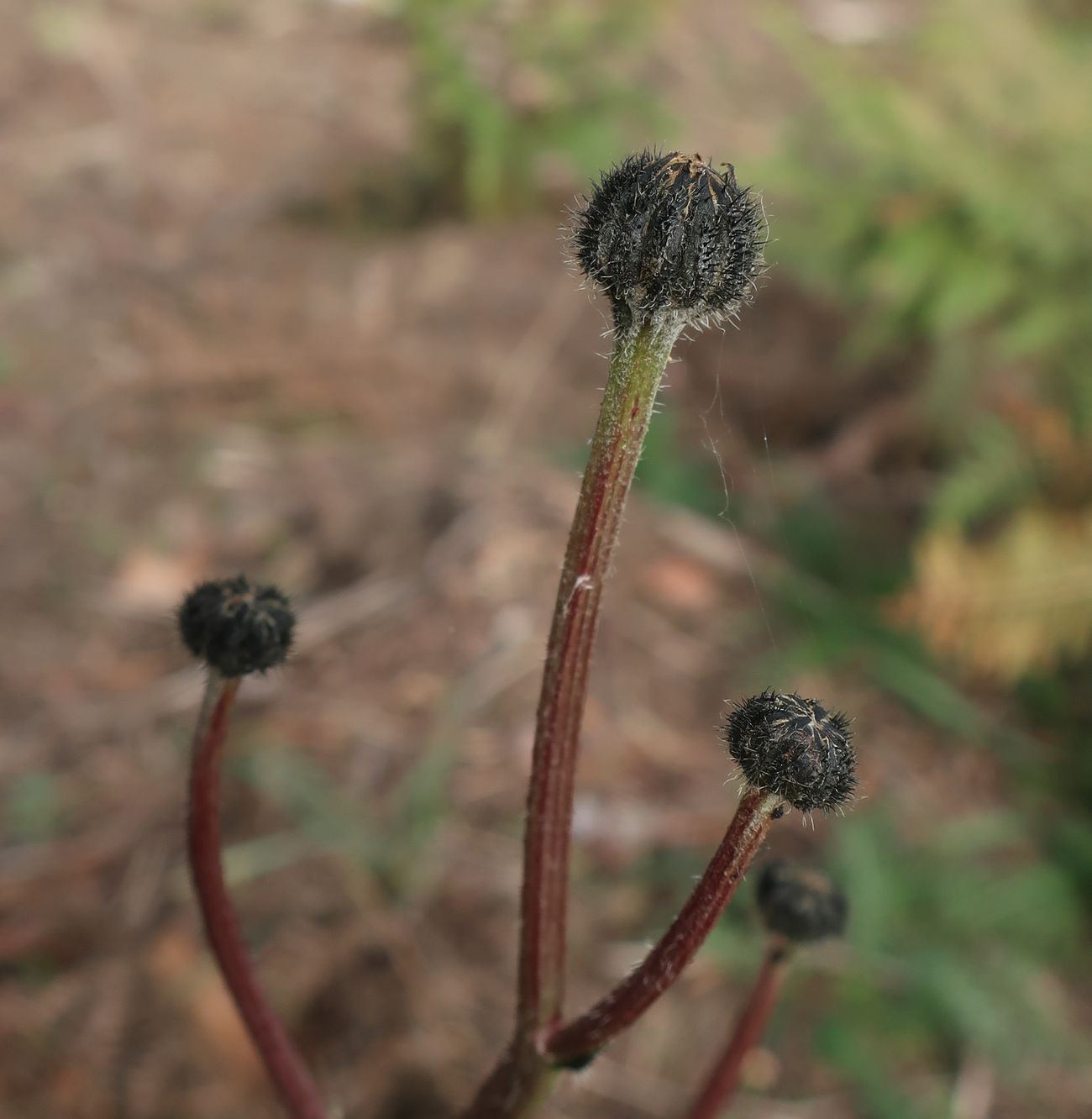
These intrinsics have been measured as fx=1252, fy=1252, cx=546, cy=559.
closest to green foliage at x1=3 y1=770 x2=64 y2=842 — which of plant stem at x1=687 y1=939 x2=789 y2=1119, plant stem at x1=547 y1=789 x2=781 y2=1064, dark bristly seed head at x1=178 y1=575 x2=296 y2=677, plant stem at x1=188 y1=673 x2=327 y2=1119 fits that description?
plant stem at x1=188 y1=673 x2=327 y2=1119

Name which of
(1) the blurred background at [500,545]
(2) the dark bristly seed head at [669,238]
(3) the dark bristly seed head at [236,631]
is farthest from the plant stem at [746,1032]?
(2) the dark bristly seed head at [669,238]

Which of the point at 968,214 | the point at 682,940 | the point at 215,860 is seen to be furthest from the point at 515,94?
the point at 682,940

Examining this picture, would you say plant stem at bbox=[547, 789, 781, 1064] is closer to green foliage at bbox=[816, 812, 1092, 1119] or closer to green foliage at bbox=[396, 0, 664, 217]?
green foliage at bbox=[816, 812, 1092, 1119]

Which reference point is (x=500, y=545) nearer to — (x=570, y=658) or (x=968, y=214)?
(x=968, y=214)

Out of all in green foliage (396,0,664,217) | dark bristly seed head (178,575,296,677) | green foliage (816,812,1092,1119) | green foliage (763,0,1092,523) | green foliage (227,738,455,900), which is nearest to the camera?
dark bristly seed head (178,575,296,677)

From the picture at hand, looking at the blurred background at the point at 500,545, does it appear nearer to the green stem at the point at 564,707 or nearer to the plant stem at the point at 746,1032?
the plant stem at the point at 746,1032

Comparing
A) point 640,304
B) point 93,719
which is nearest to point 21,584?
point 93,719
